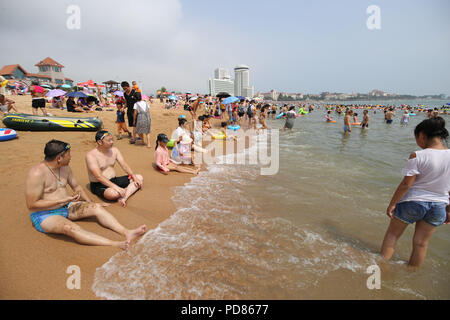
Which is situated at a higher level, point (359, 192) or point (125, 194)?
point (125, 194)

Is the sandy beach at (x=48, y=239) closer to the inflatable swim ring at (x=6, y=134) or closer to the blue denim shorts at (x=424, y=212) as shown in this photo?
the inflatable swim ring at (x=6, y=134)

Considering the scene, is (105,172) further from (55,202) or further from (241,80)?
(241,80)

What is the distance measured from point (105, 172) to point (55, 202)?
1066mm

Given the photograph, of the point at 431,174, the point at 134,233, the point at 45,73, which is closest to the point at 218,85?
the point at 45,73

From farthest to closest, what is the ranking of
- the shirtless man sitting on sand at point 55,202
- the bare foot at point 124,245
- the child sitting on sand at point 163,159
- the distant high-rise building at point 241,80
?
the distant high-rise building at point 241,80 < the child sitting on sand at point 163,159 < the bare foot at point 124,245 < the shirtless man sitting on sand at point 55,202

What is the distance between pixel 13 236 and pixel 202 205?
94.3 inches

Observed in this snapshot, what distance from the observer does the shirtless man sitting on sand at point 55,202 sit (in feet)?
7.19

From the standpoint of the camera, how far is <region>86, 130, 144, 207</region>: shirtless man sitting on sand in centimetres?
310

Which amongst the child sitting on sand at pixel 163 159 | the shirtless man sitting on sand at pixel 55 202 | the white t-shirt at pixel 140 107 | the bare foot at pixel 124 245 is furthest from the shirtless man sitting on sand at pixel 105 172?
the white t-shirt at pixel 140 107

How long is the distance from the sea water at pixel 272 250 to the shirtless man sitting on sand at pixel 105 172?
0.92 m

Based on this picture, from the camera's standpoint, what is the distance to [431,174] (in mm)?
1884
